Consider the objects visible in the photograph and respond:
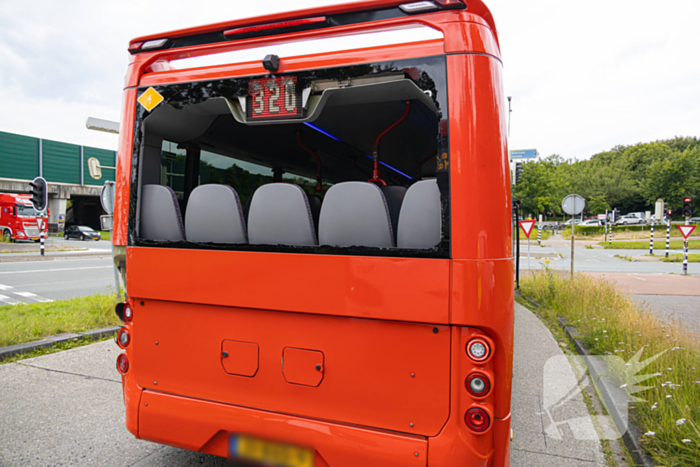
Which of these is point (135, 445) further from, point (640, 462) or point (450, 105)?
point (640, 462)

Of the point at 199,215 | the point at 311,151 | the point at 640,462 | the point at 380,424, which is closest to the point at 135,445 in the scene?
the point at 199,215

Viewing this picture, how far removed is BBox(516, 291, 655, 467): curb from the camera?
9.60ft

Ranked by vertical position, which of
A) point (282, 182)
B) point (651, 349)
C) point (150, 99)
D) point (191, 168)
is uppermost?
point (150, 99)

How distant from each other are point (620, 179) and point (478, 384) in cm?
7808

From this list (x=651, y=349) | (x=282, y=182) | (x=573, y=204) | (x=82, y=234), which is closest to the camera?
(x=282, y=182)

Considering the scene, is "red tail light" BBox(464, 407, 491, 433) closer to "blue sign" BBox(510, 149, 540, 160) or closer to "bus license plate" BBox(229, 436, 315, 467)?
"bus license plate" BBox(229, 436, 315, 467)

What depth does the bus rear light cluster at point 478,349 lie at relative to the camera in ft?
6.19

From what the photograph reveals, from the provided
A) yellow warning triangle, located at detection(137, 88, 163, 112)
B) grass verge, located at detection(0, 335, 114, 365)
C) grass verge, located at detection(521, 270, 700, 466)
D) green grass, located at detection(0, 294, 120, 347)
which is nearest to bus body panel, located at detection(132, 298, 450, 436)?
yellow warning triangle, located at detection(137, 88, 163, 112)

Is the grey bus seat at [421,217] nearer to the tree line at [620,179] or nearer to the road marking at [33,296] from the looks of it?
the road marking at [33,296]

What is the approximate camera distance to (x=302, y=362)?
216 centimetres

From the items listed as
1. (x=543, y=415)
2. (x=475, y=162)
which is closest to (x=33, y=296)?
(x=543, y=415)

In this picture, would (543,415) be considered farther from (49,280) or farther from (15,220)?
(15,220)

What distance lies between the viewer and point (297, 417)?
7.07 ft

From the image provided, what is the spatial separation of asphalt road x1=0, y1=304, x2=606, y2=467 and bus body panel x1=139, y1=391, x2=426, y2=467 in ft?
2.34
